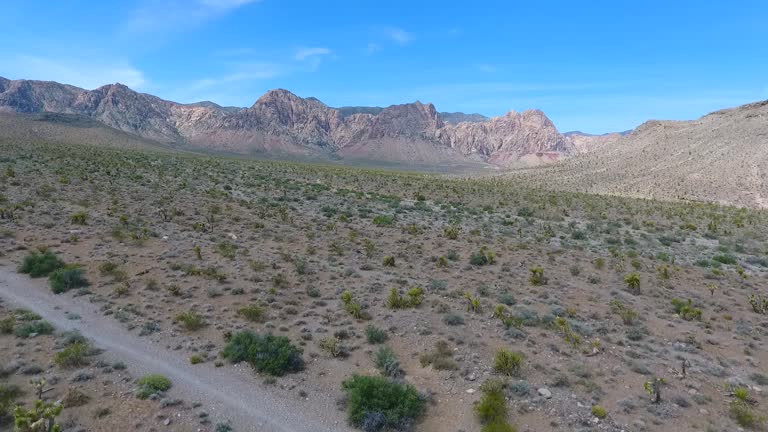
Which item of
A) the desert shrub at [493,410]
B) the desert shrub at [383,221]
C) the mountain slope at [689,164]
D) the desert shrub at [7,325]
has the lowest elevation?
the desert shrub at [7,325]

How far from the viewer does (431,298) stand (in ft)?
51.8

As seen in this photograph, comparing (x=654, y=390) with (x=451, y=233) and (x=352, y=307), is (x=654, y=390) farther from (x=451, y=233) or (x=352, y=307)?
(x=451, y=233)

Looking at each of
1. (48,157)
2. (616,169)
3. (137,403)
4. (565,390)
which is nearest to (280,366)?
(137,403)

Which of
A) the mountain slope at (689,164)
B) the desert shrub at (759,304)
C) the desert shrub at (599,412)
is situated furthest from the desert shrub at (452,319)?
the mountain slope at (689,164)

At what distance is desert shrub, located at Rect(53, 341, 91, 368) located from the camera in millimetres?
10156

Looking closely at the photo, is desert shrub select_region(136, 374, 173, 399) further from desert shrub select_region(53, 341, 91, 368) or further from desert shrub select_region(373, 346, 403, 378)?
desert shrub select_region(373, 346, 403, 378)

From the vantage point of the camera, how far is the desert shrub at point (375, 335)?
12430mm

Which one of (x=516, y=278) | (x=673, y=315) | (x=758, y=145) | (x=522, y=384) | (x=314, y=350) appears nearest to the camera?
(x=522, y=384)

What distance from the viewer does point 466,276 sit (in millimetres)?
18688

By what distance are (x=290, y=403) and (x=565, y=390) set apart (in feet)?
20.5

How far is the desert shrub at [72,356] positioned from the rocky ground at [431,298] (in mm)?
302

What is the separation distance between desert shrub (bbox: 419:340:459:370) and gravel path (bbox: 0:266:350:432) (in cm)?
280

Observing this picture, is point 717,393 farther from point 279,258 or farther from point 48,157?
point 48,157

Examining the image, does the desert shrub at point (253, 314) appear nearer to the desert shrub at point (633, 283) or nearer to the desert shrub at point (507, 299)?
the desert shrub at point (507, 299)
